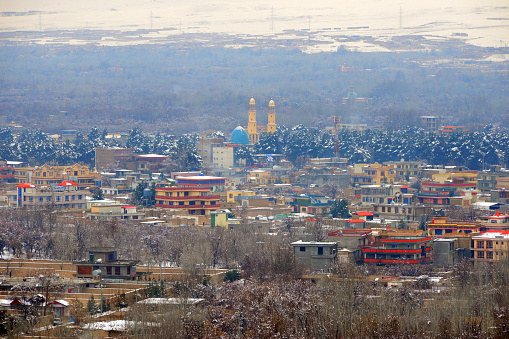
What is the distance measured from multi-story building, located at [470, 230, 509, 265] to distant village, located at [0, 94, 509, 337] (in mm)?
52

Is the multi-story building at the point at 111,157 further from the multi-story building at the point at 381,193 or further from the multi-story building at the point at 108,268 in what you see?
the multi-story building at the point at 108,268

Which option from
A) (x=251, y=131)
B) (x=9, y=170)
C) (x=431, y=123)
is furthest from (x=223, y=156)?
(x=431, y=123)

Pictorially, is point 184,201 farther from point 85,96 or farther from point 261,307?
point 85,96

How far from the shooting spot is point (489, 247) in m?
46.2

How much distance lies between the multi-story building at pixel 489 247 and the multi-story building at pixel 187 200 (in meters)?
17.6

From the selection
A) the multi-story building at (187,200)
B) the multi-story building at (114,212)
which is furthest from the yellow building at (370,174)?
the multi-story building at (114,212)

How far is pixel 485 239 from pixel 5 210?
23.5m

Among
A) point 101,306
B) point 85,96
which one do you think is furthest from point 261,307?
point 85,96

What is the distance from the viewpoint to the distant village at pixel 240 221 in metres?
34.7

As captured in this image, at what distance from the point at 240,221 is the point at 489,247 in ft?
41.5

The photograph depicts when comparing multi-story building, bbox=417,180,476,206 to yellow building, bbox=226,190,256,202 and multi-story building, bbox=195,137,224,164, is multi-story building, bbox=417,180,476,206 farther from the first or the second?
multi-story building, bbox=195,137,224,164

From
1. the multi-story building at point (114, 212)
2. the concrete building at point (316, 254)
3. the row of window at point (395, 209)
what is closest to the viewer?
the concrete building at point (316, 254)

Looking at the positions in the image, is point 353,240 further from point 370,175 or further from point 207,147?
point 207,147

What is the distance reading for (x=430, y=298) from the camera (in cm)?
3556
